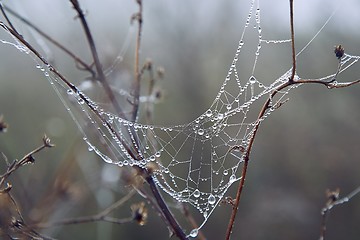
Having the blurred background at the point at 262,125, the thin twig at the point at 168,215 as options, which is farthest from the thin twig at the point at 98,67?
the blurred background at the point at 262,125

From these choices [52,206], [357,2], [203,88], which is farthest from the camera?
[203,88]

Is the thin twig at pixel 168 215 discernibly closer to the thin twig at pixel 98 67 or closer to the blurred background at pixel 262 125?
the thin twig at pixel 98 67

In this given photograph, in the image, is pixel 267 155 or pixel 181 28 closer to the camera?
pixel 267 155

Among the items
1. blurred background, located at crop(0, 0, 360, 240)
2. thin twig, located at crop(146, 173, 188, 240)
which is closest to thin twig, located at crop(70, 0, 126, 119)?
thin twig, located at crop(146, 173, 188, 240)

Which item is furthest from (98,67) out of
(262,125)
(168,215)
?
(262,125)

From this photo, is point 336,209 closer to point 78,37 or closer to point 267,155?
point 267,155

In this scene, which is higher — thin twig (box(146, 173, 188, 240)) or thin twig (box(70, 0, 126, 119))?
thin twig (box(70, 0, 126, 119))

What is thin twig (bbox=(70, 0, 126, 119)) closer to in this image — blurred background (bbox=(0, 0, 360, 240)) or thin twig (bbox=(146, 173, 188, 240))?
thin twig (bbox=(146, 173, 188, 240))

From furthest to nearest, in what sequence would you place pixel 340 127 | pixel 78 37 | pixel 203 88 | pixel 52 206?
pixel 203 88 < pixel 340 127 < pixel 78 37 < pixel 52 206

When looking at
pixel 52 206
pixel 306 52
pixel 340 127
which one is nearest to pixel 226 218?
pixel 340 127
